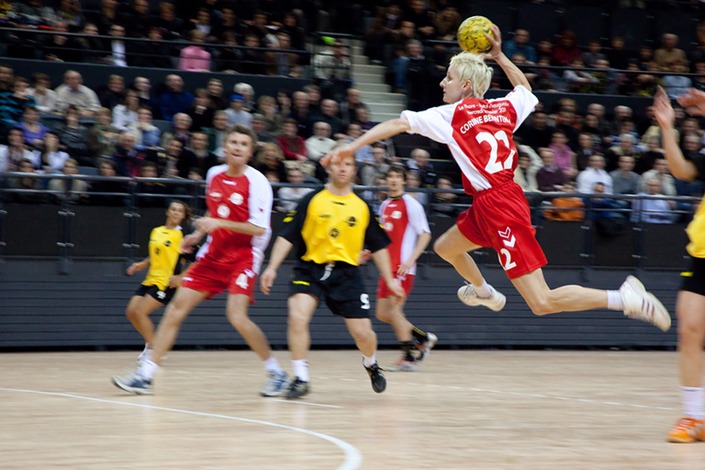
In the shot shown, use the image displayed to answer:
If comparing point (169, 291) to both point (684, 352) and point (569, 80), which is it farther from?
point (569, 80)

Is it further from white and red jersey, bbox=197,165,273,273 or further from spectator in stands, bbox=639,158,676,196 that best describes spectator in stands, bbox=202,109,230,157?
spectator in stands, bbox=639,158,676,196

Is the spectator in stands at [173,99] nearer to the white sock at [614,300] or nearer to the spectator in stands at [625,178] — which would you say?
the spectator in stands at [625,178]

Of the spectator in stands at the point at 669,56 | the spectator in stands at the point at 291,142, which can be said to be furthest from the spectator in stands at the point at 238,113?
the spectator in stands at the point at 669,56

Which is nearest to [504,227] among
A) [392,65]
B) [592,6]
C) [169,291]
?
[169,291]

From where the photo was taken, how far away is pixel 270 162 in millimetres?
14805

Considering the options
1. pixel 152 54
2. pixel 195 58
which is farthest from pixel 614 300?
pixel 152 54

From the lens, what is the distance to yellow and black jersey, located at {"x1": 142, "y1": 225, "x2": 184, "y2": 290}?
12.4m

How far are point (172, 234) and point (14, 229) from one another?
7.29 ft

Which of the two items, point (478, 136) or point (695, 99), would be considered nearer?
point (695, 99)

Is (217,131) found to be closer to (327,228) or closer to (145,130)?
(145,130)

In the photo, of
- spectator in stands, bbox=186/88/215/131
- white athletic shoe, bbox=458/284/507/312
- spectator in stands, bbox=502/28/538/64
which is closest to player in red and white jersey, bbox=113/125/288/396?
white athletic shoe, bbox=458/284/507/312

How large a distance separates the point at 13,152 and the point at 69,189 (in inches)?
35.6

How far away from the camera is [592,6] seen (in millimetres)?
22016

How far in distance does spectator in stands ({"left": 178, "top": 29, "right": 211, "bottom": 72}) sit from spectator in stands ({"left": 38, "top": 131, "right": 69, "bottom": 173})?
10.7 feet
